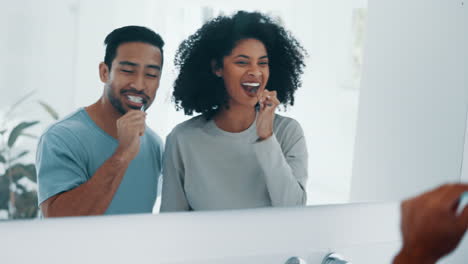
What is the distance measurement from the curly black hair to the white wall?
175 mm

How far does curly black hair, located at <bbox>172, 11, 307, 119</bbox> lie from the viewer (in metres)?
0.77

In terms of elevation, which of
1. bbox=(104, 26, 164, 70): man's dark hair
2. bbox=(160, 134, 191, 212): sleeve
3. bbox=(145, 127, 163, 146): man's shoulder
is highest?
bbox=(104, 26, 164, 70): man's dark hair

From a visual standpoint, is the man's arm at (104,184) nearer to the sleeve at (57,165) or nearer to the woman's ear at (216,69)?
the sleeve at (57,165)

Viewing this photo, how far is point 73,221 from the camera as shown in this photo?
722 mm

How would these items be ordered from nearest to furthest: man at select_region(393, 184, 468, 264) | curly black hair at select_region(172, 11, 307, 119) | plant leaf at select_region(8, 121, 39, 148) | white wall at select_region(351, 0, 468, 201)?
man at select_region(393, 184, 468, 264) < plant leaf at select_region(8, 121, 39, 148) < curly black hair at select_region(172, 11, 307, 119) < white wall at select_region(351, 0, 468, 201)

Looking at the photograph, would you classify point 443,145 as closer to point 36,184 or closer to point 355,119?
point 355,119

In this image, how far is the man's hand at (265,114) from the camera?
83 centimetres

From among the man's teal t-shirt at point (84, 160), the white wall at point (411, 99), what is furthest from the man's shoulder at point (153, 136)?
the white wall at point (411, 99)

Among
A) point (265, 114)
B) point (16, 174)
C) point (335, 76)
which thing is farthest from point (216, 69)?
point (16, 174)

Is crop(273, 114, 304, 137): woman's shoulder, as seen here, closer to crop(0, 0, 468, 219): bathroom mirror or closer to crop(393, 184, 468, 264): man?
crop(0, 0, 468, 219): bathroom mirror

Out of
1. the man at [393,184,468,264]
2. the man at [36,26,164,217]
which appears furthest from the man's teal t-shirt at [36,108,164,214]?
the man at [393,184,468,264]

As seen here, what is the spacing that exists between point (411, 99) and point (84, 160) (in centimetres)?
65

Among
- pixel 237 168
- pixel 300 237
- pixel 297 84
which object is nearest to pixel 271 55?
pixel 297 84

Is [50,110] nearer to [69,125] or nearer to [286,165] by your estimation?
[69,125]
